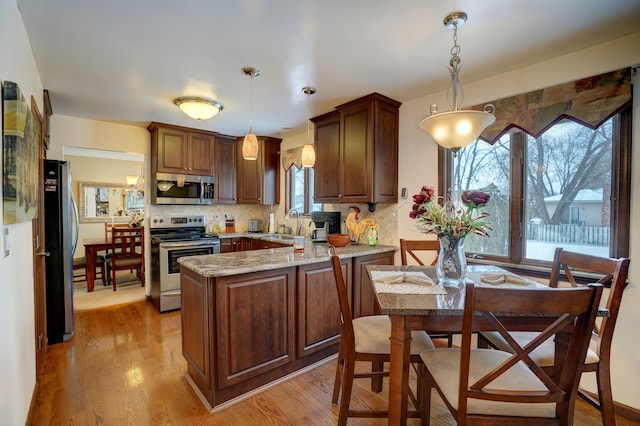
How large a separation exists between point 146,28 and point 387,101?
214cm

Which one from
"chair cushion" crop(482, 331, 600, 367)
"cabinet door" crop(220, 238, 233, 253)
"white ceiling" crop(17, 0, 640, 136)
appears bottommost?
"chair cushion" crop(482, 331, 600, 367)

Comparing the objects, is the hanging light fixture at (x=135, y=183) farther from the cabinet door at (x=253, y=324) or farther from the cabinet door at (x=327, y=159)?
the cabinet door at (x=253, y=324)

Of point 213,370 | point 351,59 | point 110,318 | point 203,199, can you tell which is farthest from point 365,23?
point 110,318

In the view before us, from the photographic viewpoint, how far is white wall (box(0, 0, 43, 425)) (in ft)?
4.39

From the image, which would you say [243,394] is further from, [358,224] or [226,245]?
[226,245]

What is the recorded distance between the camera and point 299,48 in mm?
2121

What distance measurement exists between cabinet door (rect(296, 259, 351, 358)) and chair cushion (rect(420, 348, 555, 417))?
1.09 m

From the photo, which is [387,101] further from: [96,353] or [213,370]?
[96,353]

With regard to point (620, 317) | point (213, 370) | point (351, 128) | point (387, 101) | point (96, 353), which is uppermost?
point (387, 101)

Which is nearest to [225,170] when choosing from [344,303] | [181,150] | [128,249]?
[181,150]

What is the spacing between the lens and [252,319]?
6.91 ft

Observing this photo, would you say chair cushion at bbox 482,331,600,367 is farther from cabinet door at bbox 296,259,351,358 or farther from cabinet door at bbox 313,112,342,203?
cabinet door at bbox 313,112,342,203

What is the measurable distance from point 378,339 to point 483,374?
55 cm

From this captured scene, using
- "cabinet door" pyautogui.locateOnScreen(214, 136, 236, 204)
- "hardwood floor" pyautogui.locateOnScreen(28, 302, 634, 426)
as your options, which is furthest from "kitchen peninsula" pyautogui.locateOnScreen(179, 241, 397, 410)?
"cabinet door" pyautogui.locateOnScreen(214, 136, 236, 204)
